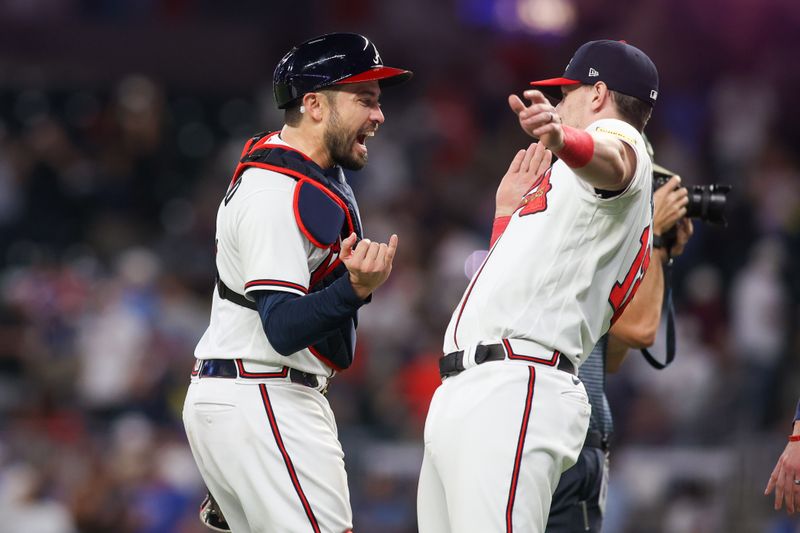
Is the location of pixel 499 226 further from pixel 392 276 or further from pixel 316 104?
pixel 392 276

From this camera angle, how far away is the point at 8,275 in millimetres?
11938

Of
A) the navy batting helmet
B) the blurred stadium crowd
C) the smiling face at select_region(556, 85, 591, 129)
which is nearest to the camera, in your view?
the smiling face at select_region(556, 85, 591, 129)

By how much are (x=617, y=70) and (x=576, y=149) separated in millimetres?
806

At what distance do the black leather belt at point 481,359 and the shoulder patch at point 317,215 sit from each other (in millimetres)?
607

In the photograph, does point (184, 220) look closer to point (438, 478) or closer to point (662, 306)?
point (662, 306)

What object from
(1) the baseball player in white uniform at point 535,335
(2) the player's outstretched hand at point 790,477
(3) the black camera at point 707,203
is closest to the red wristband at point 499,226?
(1) the baseball player in white uniform at point 535,335

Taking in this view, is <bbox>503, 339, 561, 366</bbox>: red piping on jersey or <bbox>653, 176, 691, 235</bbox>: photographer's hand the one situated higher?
<bbox>653, 176, 691, 235</bbox>: photographer's hand

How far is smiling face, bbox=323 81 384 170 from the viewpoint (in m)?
4.49

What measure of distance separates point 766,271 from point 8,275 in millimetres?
7029

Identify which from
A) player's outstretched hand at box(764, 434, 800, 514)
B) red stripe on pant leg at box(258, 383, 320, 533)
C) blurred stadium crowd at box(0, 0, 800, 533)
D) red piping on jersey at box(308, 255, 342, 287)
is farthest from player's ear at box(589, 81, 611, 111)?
blurred stadium crowd at box(0, 0, 800, 533)

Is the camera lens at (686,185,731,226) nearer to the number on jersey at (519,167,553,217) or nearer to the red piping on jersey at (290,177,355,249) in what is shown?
the number on jersey at (519,167,553,217)

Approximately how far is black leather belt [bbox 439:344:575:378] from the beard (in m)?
0.89

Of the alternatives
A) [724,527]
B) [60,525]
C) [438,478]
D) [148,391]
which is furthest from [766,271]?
[438,478]

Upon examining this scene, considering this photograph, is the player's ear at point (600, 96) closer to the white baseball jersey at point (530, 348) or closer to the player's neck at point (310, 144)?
the white baseball jersey at point (530, 348)
